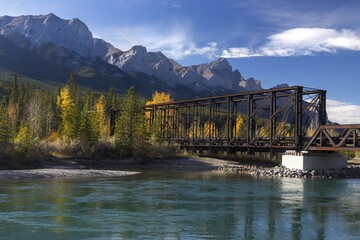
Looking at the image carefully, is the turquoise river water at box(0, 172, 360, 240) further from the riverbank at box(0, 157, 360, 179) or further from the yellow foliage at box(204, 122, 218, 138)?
the yellow foliage at box(204, 122, 218, 138)

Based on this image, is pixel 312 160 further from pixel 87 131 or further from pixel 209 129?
pixel 87 131

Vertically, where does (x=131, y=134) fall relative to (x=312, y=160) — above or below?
above

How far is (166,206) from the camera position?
25.1 meters

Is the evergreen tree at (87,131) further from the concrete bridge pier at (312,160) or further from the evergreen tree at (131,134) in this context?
the concrete bridge pier at (312,160)

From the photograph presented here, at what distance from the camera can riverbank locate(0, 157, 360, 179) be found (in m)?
44.8

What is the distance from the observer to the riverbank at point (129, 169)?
44.8 metres

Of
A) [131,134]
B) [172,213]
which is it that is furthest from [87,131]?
[172,213]

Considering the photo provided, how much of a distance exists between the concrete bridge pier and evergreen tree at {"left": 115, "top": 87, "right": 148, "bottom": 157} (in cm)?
2450

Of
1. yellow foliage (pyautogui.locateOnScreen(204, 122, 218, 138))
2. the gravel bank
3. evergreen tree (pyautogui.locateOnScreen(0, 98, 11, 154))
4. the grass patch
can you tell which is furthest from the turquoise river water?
the grass patch

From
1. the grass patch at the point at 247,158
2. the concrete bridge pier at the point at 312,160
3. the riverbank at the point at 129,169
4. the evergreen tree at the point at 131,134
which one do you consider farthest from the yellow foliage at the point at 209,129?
the concrete bridge pier at the point at 312,160

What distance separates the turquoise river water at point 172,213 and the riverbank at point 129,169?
9.95 meters

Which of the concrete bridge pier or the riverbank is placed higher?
the concrete bridge pier

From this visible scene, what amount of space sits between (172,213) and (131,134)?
4710cm

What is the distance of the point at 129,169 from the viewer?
197 ft
